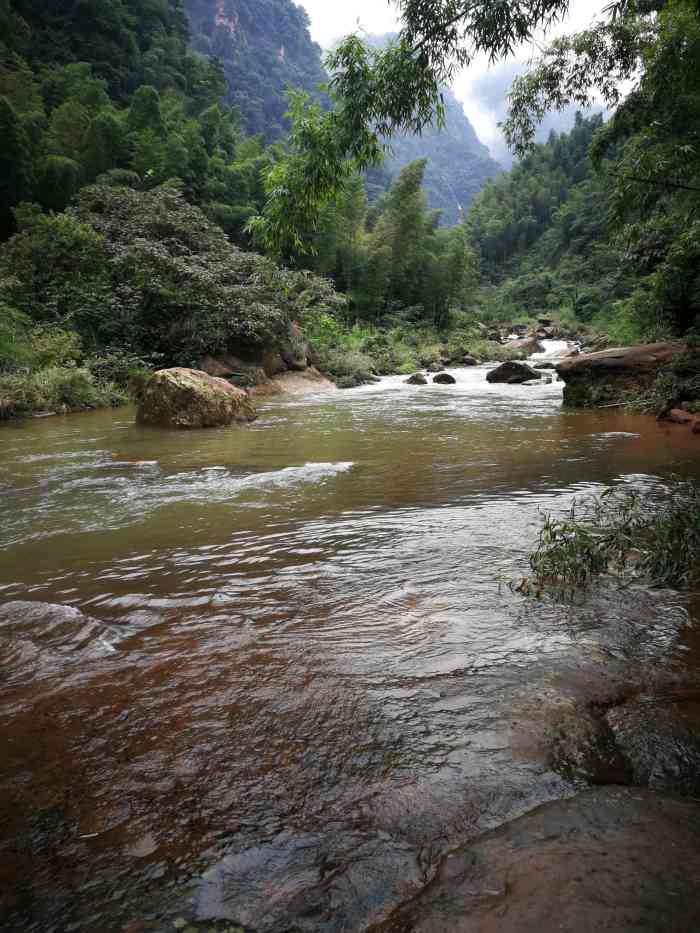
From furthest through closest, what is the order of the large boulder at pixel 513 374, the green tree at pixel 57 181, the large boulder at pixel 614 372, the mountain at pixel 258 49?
the mountain at pixel 258 49 < the green tree at pixel 57 181 < the large boulder at pixel 513 374 < the large boulder at pixel 614 372

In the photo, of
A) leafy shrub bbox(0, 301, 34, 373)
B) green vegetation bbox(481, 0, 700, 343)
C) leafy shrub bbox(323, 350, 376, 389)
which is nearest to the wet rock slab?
green vegetation bbox(481, 0, 700, 343)

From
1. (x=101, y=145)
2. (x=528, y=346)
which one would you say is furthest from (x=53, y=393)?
(x=528, y=346)

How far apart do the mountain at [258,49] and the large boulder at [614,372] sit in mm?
86314

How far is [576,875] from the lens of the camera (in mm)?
937

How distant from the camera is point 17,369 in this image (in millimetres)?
10789

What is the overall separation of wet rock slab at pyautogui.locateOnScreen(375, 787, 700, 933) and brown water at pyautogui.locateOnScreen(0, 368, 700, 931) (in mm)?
89

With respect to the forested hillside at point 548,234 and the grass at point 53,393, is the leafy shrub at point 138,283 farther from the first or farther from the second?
the forested hillside at point 548,234

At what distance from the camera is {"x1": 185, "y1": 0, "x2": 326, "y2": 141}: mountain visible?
90500mm

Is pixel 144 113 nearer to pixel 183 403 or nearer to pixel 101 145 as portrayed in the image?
pixel 101 145

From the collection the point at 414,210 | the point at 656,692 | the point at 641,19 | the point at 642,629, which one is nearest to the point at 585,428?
the point at 641,19

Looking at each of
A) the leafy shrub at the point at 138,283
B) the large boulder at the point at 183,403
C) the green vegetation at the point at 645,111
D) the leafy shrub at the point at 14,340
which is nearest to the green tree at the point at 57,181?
the leafy shrub at the point at 138,283

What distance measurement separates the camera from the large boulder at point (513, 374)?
16203mm

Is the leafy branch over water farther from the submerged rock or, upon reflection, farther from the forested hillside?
the forested hillside

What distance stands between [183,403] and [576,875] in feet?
28.0
